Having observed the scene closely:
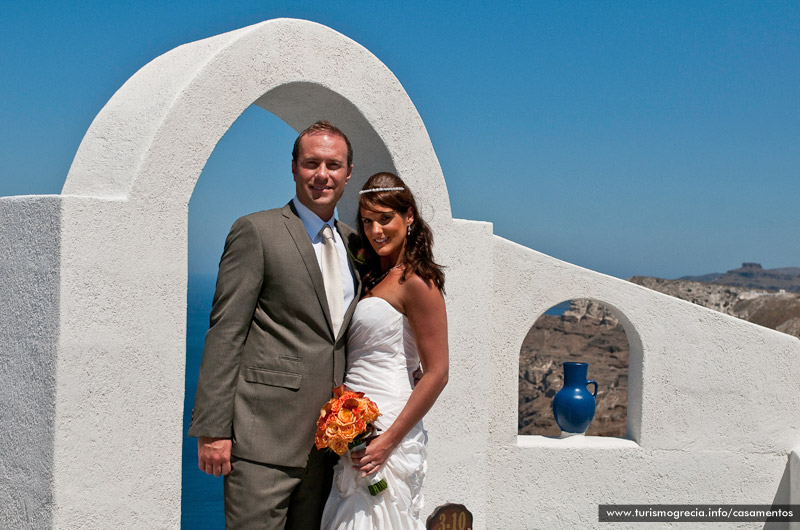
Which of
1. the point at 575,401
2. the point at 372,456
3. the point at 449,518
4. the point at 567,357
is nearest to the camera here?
the point at 372,456

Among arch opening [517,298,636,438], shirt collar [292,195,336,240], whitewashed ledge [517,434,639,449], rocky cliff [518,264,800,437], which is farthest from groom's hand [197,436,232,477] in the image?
arch opening [517,298,636,438]

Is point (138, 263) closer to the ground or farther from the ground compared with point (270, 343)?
farther from the ground

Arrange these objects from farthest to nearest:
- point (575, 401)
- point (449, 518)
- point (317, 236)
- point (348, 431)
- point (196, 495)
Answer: point (196, 495), point (575, 401), point (449, 518), point (317, 236), point (348, 431)

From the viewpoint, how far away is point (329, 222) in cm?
312

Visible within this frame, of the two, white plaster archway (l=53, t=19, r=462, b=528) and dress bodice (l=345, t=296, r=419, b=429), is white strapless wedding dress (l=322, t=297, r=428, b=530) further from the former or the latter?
white plaster archway (l=53, t=19, r=462, b=528)

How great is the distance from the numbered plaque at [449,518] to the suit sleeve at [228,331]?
5.13ft

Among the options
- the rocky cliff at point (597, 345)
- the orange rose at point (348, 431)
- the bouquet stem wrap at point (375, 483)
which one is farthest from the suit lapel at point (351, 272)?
the rocky cliff at point (597, 345)

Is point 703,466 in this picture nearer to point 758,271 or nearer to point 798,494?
point 798,494

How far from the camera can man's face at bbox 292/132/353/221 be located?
299 centimetres

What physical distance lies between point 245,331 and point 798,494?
4.17m

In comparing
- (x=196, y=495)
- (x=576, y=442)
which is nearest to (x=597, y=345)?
(x=576, y=442)

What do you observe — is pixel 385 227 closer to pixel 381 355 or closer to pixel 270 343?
pixel 381 355

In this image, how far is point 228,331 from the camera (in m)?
2.79

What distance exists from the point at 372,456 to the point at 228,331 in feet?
2.22
